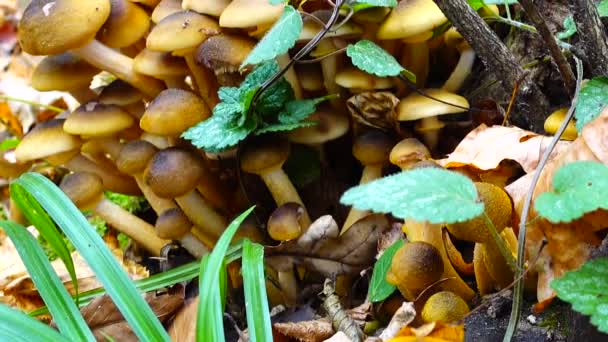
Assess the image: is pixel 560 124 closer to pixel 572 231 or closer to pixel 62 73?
pixel 572 231

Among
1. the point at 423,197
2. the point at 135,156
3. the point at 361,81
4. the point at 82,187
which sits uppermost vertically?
the point at 423,197

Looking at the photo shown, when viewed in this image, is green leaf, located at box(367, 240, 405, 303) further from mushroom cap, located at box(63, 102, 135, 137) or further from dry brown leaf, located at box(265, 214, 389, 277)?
mushroom cap, located at box(63, 102, 135, 137)

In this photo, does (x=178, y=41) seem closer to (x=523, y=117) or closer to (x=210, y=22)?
(x=210, y=22)

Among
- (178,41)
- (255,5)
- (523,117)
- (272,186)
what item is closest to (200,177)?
(272,186)

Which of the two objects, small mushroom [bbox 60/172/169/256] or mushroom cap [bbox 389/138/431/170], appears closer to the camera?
mushroom cap [bbox 389/138/431/170]

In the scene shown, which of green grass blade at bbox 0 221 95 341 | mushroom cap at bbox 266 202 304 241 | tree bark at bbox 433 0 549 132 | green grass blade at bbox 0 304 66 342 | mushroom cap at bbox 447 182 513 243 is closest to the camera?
mushroom cap at bbox 447 182 513 243

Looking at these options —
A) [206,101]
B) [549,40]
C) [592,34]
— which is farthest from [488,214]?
[206,101]

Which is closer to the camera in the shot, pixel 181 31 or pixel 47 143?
pixel 181 31

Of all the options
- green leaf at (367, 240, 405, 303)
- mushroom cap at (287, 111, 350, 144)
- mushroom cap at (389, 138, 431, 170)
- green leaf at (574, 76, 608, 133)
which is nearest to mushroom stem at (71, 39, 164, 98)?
mushroom cap at (287, 111, 350, 144)
